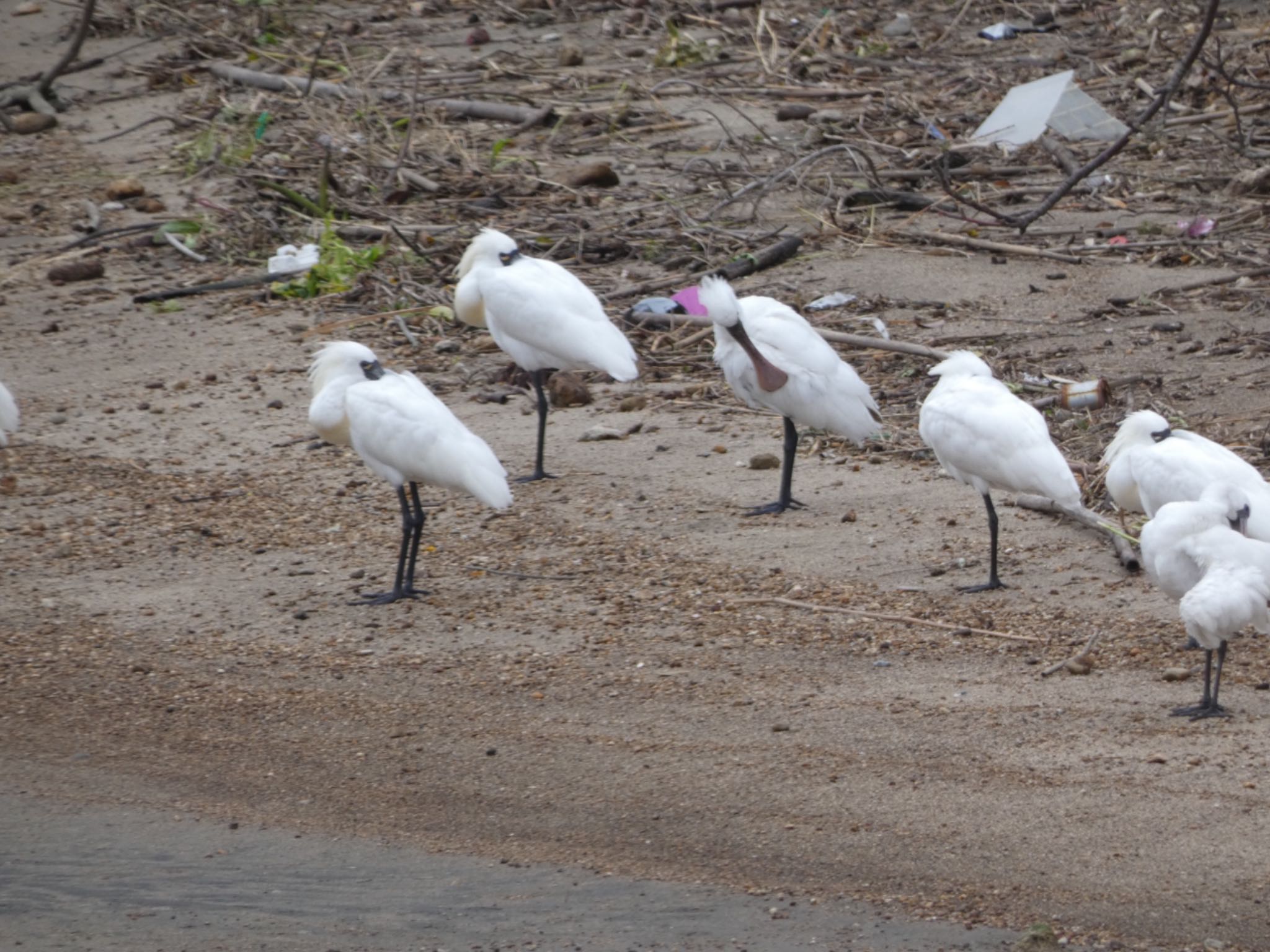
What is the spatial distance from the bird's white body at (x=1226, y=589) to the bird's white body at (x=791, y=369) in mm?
2412

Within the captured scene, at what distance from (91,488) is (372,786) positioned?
343 cm

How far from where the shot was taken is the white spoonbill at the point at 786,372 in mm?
7102

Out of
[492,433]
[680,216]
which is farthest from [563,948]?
[680,216]

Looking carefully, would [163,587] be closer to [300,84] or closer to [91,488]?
[91,488]

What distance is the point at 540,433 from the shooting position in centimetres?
779

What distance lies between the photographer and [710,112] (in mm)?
12508

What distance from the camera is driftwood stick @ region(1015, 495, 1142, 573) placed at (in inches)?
242

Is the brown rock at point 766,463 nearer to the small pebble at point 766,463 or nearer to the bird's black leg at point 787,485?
the small pebble at point 766,463

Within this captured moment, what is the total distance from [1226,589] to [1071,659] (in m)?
0.86

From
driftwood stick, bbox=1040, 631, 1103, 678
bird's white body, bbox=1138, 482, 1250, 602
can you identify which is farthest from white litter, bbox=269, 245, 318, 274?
bird's white body, bbox=1138, 482, 1250, 602

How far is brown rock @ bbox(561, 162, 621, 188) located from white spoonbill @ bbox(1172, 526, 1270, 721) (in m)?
7.65

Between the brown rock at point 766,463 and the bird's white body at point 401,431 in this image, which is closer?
the bird's white body at point 401,431

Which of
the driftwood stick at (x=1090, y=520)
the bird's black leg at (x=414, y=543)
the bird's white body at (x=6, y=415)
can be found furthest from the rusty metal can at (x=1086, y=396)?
the bird's white body at (x=6, y=415)

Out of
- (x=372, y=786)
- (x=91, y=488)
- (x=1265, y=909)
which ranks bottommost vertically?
(x=91, y=488)
